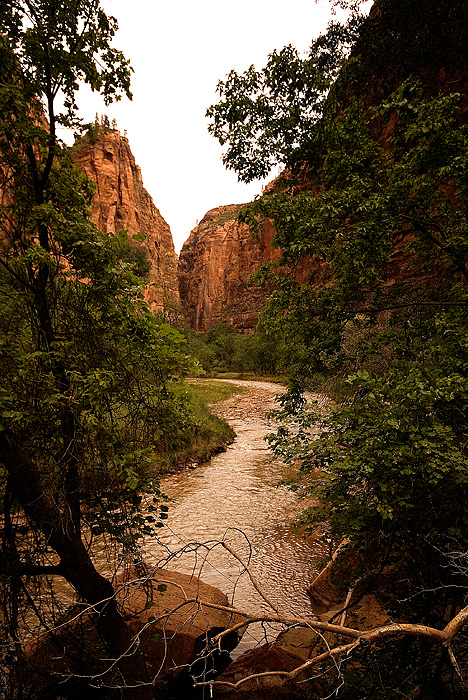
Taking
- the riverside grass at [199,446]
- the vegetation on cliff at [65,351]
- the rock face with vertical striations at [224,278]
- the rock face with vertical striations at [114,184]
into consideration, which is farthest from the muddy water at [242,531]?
the rock face with vertical striations at [224,278]

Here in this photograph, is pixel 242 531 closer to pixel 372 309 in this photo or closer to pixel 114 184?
pixel 372 309

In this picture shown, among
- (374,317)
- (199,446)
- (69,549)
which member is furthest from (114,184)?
(69,549)

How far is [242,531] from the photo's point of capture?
3146 millimetres

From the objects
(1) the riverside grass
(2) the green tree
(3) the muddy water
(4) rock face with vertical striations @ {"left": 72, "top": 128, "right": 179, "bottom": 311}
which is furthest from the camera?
(4) rock face with vertical striations @ {"left": 72, "top": 128, "right": 179, "bottom": 311}

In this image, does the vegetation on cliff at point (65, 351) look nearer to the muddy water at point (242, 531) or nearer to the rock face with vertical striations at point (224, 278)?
the muddy water at point (242, 531)

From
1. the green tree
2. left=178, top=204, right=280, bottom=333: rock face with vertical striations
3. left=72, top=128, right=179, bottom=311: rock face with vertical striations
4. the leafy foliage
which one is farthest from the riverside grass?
left=178, top=204, right=280, bottom=333: rock face with vertical striations

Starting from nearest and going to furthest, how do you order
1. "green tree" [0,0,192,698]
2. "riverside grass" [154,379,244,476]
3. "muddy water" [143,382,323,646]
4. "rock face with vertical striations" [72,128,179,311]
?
"green tree" [0,0,192,698] < "muddy water" [143,382,323,646] < "riverside grass" [154,379,244,476] < "rock face with vertical striations" [72,128,179,311]

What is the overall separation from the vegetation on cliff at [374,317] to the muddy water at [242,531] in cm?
123

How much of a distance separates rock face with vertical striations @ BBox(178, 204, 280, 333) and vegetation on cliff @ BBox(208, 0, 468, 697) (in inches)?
3365

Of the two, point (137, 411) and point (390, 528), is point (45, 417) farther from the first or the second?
A: point (390, 528)

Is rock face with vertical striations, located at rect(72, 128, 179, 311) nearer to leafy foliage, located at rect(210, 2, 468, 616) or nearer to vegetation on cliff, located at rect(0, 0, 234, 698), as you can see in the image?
leafy foliage, located at rect(210, 2, 468, 616)

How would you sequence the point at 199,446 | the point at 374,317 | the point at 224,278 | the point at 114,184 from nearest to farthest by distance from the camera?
the point at 374,317
the point at 199,446
the point at 114,184
the point at 224,278

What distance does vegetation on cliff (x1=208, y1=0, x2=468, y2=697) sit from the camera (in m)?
2.98

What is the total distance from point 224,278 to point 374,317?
345 ft
